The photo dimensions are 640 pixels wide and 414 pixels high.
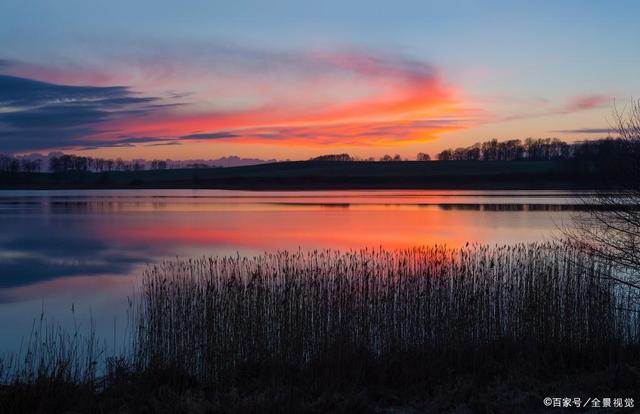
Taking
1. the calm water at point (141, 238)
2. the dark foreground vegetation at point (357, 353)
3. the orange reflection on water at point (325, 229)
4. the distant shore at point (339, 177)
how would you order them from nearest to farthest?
the dark foreground vegetation at point (357, 353) < the calm water at point (141, 238) < the orange reflection on water at point (325, 229) < the distant shore at point (339, 177)

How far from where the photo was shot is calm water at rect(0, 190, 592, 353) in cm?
1298

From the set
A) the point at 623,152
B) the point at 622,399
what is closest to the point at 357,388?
the point at 622,399

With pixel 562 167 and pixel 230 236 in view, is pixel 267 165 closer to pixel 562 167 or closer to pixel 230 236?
pixel 562 167

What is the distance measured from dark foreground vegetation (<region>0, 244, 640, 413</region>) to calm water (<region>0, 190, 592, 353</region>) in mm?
2572

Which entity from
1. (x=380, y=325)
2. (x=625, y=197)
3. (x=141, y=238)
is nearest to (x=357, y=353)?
(x=380, y=325)

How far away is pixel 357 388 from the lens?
6.96 m

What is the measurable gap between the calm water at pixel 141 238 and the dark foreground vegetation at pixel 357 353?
2.57 m

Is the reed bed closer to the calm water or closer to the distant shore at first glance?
the calm water

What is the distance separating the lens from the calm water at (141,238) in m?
13.0

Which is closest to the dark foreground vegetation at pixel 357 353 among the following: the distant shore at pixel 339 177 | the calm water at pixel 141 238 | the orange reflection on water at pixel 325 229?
the calm water at pixel 141 238

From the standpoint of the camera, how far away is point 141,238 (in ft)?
82.5

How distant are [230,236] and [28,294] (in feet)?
39.2

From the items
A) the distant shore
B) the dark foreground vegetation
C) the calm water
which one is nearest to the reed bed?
the dark foreground vegetation

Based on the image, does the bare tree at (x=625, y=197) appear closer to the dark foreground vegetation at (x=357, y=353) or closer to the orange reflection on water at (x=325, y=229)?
the dark foreground vegetation at (x=357, y=353)
